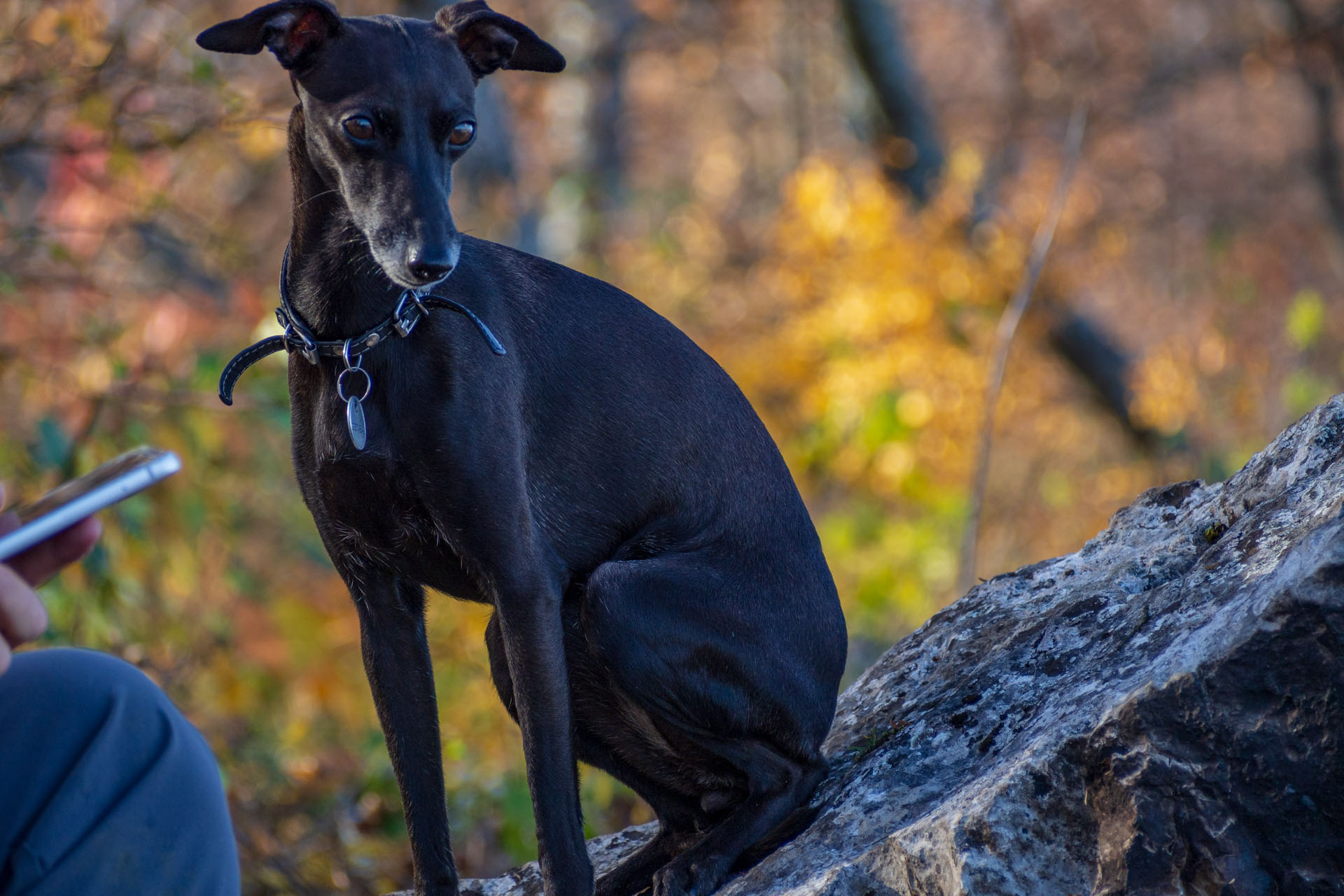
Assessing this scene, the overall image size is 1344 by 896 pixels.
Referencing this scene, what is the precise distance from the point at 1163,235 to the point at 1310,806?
11274mm

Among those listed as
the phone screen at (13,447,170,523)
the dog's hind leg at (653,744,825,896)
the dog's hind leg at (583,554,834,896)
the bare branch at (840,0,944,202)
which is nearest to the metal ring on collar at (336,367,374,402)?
the dog's hind leg at (583,554,834,896)

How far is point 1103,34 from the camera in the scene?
10.6 metres

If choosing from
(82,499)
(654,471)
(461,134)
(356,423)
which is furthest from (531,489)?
(82,499)

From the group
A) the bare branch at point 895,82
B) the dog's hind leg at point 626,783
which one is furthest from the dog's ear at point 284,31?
the bare branch at point 895,82

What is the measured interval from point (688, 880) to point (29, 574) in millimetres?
1408

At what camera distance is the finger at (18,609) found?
4.83 ft

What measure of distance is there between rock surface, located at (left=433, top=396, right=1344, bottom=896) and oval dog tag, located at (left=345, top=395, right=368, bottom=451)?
3.70ft

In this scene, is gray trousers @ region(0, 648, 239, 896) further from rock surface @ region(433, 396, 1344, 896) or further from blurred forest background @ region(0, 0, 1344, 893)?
blurred forest background @ region(0, 0, 1344, 893)

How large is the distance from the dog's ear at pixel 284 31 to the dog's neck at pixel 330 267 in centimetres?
12

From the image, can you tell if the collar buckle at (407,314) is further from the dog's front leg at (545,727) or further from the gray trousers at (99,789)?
the gray trousers at (99,789)

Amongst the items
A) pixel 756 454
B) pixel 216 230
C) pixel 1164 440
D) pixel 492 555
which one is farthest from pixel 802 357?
pixel 492 555

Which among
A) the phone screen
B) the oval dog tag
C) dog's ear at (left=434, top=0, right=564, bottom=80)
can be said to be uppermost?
dog's ear at (left=434, top=0, right=564, bottom=80)

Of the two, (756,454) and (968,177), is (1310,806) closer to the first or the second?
(756,454)

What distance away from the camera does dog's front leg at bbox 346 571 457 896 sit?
2.56 m
